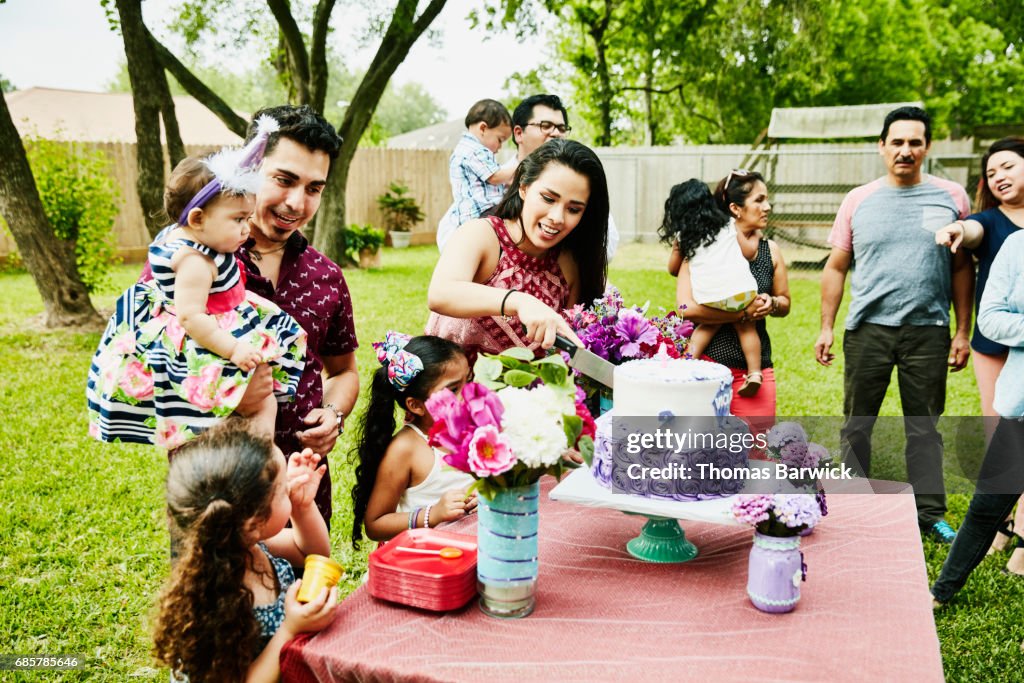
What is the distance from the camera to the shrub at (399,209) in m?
17.4

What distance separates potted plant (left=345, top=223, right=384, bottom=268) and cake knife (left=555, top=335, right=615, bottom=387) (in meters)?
11.6

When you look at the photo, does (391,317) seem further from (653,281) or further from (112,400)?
(112,400)

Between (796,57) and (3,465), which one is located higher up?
(796,57)

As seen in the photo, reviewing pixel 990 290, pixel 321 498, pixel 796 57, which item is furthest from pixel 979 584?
pixel 796 57

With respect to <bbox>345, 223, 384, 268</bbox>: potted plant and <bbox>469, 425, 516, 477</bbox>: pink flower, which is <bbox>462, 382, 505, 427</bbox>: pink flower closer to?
<bbox>469, 425, 516, 477</bbox>: pink flower

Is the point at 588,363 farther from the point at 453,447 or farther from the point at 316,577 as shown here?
the point at 316,577

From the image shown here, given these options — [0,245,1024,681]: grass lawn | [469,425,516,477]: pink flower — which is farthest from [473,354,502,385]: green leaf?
[0,245,1024,681]: grass lawn

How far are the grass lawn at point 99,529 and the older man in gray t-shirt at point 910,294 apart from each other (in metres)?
0.54

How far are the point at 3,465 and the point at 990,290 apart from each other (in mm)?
5269

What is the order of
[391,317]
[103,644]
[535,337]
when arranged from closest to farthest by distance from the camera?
[535,337] → [103,644] → [391,317]

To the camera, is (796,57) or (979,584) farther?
(796,57)

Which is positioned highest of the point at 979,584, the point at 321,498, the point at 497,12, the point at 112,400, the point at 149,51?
the point at 497,12

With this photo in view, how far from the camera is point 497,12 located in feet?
37.0

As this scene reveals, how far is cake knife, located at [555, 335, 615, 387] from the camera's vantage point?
6.41ft
